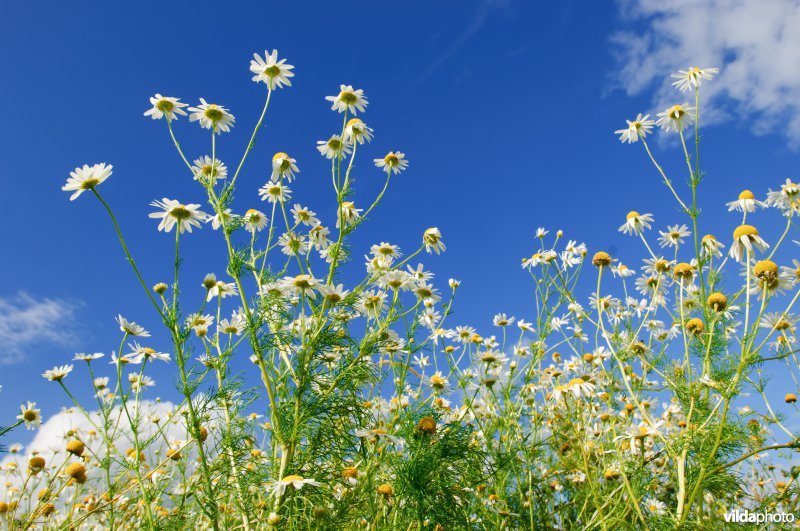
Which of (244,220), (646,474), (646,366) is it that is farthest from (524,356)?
(244,220)

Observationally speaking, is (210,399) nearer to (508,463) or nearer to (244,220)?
(244,220)

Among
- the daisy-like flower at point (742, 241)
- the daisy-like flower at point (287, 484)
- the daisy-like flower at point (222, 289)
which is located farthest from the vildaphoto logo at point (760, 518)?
the daisy-like flower at point (222, 289)

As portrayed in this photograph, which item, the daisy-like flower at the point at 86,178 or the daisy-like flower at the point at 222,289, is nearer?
the daisy-like flower at the point at 86,178

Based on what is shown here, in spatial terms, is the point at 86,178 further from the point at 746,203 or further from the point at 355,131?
the point at 746,203

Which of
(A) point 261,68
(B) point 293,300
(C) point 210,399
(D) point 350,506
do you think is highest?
(A) point 261,68

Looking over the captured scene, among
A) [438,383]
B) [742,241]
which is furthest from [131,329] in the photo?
[742,241]

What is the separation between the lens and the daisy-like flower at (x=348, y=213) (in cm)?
265

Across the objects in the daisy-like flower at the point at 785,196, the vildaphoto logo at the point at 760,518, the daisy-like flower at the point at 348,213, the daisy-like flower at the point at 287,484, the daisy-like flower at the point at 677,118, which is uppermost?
the daisy-like flower at the point at 677,118

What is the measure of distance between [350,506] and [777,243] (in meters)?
2.61

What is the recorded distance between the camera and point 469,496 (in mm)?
2920

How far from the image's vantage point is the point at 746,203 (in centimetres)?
322

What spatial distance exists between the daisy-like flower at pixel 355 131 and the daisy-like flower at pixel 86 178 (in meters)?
1.30

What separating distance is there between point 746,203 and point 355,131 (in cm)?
244

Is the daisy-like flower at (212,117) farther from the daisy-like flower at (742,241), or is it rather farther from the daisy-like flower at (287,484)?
the daisy-like flower at (742,241)
